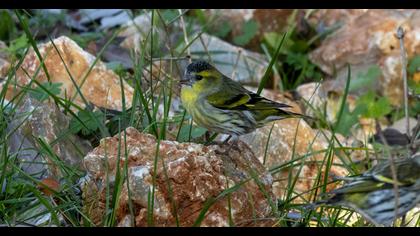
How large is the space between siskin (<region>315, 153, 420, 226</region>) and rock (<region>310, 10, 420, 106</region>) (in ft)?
14.2

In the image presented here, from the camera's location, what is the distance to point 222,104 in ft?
13.5

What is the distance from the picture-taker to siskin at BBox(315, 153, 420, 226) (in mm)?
→ 2223

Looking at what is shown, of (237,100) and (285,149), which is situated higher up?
(237,100)

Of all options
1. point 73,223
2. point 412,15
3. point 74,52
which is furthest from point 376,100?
point 73,223

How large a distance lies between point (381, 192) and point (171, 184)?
0.85m

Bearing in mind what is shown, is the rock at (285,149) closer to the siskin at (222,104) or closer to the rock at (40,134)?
the siskin at (222,104)

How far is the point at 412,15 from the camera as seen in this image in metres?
6.92

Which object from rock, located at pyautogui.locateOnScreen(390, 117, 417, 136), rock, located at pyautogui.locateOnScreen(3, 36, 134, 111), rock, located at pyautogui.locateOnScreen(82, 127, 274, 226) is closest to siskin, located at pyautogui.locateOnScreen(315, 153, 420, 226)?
rock, located at pyautogui.locateOnScreen(82, 127, 274, 226)

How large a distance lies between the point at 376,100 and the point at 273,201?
3.56m

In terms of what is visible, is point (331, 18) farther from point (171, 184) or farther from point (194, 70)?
point (171, 184)

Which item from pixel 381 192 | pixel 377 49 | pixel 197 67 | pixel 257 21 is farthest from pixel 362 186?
pixel 257 21

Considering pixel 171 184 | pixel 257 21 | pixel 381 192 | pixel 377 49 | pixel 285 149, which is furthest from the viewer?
pixel 257 21
